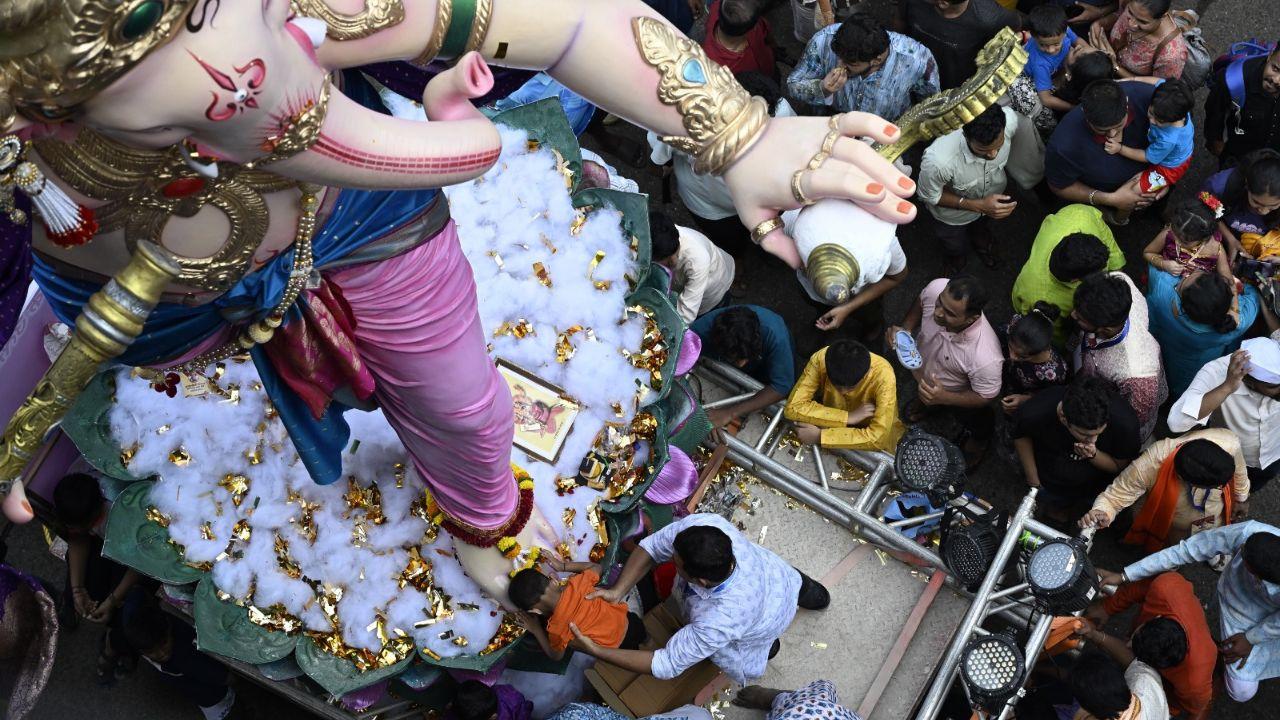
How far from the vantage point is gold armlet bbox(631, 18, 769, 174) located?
10.3ft

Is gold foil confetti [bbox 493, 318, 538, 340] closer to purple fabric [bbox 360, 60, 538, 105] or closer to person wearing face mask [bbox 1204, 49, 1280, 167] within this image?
purple fabric [bbox 360, 60, 538, 105]

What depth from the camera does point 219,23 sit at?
2.37 metres

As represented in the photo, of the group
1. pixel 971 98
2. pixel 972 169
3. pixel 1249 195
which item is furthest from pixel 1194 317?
pixel 971 98

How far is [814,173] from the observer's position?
3133mm

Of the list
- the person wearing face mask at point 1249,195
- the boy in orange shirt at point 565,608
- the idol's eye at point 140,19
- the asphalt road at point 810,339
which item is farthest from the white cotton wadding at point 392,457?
the idol's eye at point 140,19

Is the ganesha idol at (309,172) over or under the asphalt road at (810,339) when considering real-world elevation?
over

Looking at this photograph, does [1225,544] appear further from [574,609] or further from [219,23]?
[219,23]

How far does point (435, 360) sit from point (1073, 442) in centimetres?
301

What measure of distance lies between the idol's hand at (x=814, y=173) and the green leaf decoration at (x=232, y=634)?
2.48 m

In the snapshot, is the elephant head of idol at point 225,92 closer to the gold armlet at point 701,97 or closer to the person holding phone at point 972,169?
the gold armlet at point 701,97

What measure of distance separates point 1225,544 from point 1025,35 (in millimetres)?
2635

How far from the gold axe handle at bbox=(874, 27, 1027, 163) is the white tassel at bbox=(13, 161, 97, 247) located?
1.83m

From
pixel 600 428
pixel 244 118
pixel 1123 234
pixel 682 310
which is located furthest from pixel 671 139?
pixel 1123 234

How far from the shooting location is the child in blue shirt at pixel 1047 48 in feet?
20.0
